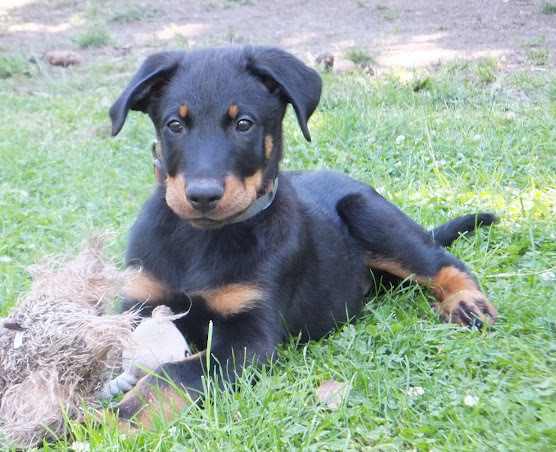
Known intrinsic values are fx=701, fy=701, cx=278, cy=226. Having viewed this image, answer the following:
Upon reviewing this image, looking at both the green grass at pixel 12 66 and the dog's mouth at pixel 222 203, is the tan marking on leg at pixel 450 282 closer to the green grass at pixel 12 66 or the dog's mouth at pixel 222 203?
the dog's mouth at pixel 222 203

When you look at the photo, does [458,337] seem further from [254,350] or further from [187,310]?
[187,310]

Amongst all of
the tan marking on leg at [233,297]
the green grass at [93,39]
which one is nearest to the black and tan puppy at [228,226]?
the tan marking on leg at [233,297]

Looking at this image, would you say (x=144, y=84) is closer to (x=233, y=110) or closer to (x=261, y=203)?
(x=233, y=110)

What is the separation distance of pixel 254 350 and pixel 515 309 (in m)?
1.10

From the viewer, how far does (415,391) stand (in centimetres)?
229

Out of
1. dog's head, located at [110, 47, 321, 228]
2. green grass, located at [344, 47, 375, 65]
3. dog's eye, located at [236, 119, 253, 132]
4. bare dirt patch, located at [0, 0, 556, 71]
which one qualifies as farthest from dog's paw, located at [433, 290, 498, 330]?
green grass, located at [344, 47, 375, 65]

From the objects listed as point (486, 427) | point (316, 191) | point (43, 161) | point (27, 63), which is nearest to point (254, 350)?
point (486, 427)

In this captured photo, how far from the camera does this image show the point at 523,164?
421 centimetres

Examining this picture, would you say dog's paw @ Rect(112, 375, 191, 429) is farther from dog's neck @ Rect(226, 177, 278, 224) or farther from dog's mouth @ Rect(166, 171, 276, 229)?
dog's neck @ Rect(226, 177, 278, 224)

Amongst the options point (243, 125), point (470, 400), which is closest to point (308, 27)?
point (243, 125)

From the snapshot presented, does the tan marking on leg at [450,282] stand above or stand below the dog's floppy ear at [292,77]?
below

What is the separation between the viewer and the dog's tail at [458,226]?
3475 millimetres

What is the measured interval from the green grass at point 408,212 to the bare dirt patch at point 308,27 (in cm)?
92

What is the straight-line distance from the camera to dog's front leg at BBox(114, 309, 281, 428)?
2.17 meters
